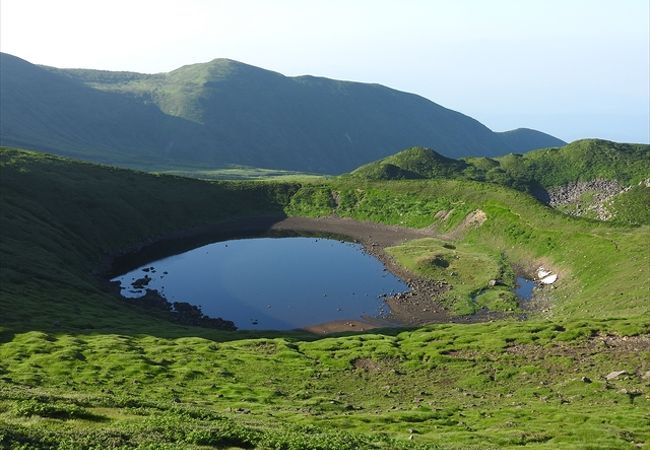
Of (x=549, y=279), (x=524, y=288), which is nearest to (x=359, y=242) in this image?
(x=524, y=288)

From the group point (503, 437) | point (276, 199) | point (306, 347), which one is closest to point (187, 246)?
point (276, 199)

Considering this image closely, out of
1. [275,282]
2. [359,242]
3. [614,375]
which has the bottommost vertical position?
[275,282]

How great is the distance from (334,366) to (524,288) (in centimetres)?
6089

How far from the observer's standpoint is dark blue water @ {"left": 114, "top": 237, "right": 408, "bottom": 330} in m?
104

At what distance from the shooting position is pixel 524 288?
10931 centimetres

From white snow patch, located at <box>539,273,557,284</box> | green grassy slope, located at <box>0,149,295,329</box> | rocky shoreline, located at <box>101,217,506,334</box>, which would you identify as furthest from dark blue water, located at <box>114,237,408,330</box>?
white snow patch, located at <box>539,273,557,284</box>

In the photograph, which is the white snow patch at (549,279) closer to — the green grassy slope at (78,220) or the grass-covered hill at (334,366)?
the grass-covered hill at (334,366)

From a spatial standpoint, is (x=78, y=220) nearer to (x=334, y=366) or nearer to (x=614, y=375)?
(x=334, y=366)

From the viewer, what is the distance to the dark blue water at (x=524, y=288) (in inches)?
4124

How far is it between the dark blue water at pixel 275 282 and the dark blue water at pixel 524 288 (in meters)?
23.2

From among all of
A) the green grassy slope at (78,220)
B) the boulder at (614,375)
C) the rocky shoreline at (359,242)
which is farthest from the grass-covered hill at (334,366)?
the rocky shoreline at (359,242)

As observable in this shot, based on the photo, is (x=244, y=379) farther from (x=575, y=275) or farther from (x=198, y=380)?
(x=575, y=275)

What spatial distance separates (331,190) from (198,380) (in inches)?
5662

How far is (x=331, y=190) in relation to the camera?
651 ft
